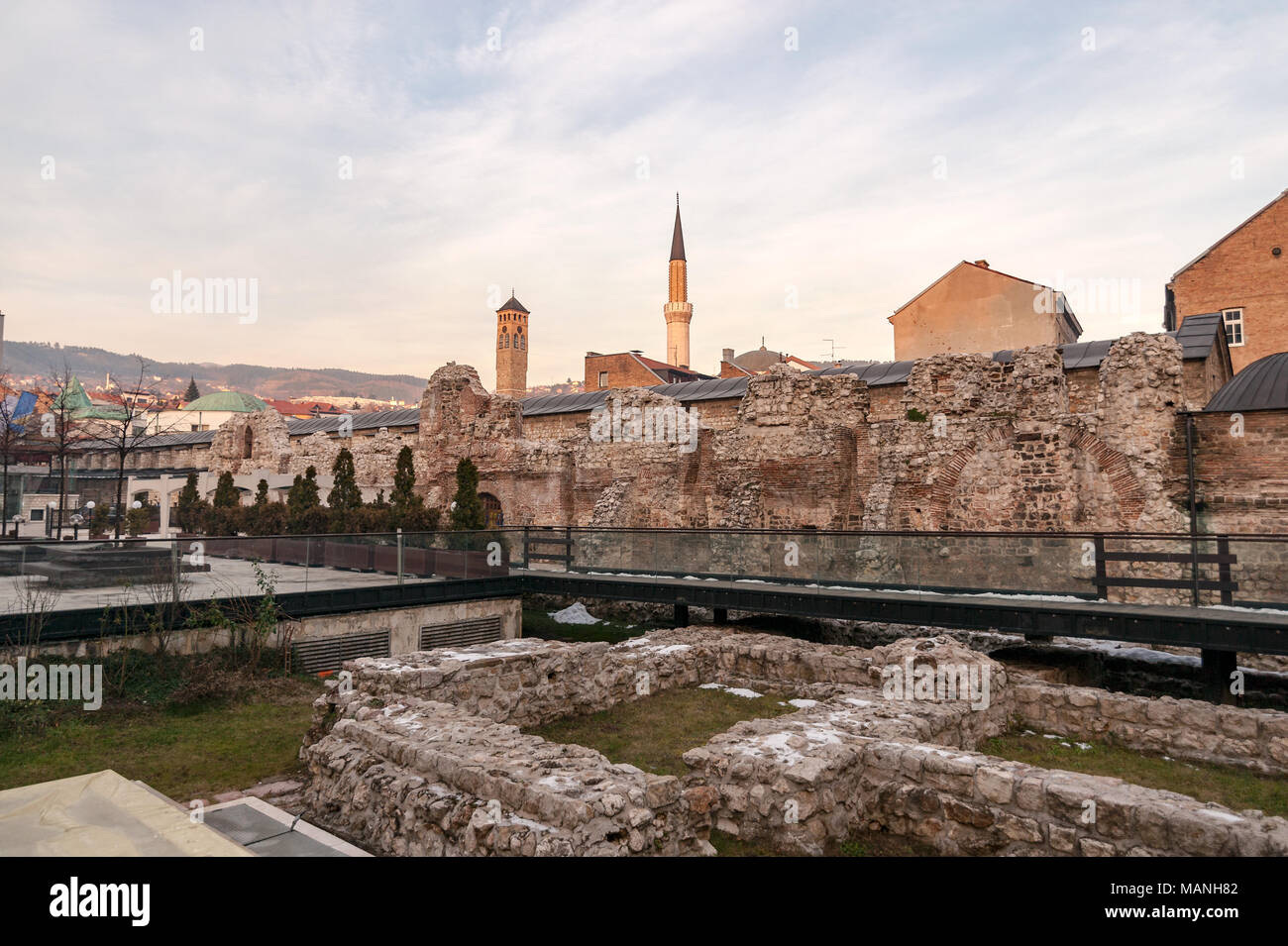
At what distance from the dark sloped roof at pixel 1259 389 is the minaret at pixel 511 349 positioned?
71.6m

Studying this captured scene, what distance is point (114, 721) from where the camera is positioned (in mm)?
9023

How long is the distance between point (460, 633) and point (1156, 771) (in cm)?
1103

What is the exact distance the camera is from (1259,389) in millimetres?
18109

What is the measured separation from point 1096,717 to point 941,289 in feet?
107

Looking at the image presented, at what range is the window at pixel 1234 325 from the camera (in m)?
34.1

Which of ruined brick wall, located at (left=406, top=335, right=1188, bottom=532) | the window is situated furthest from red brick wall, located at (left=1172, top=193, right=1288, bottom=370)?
ruined brick wall, located at (left=406, top=335, right=1188, bottom=532)

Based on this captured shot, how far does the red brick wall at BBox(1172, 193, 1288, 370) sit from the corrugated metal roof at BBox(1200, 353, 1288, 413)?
1721 centimetres

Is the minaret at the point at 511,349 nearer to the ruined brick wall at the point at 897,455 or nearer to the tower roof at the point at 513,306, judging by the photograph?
the tower roof at the point at 513,306

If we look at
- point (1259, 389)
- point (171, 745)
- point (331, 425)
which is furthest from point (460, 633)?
point (331, 425)

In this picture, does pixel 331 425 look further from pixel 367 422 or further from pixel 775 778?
pixel 775 778

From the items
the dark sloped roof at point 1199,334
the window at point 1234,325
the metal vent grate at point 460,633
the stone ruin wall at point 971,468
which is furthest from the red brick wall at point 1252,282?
the metal vent grate at point 460,633
